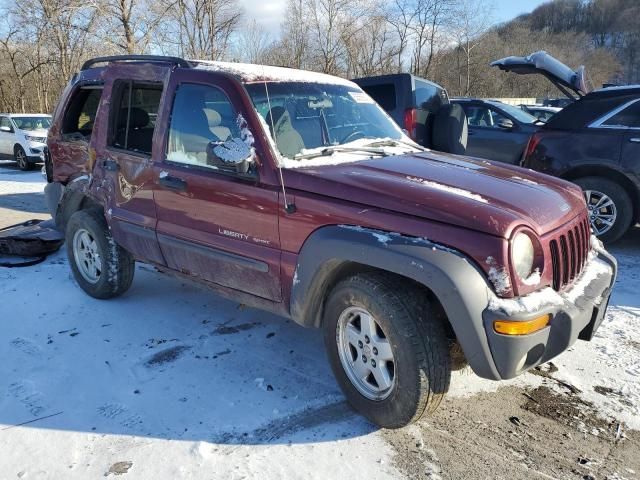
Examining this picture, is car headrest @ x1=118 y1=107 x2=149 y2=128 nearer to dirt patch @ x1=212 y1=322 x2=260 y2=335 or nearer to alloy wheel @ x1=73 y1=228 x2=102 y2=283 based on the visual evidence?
alloy wheel @ x1=73 y1=228 x2=102 y2=283

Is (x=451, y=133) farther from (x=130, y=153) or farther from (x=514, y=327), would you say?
(x=514, y=327)

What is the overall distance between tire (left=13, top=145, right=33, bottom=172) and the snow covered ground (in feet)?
39.0

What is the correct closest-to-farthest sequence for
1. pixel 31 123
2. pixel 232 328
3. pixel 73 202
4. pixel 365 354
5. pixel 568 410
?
pixel 365 354 → pixel 568 410 → pixel 232 328 → pixel 73 202 → pixel 31 123

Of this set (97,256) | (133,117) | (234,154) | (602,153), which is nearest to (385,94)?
(602,153)

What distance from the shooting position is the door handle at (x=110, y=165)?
4.29m

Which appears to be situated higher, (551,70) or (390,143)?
(551,70)

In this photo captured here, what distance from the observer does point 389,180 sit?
9.54ft

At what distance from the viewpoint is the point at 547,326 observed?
2553 millimetres

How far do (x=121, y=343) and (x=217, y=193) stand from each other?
140 centimetres

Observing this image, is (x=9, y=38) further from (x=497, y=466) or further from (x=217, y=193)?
(x=497, y=466)

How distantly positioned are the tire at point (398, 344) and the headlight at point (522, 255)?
0.48 m

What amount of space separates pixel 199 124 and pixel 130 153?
846mm

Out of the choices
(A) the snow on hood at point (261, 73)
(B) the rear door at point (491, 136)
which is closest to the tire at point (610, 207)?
(B) the rear door at point (491, 136)

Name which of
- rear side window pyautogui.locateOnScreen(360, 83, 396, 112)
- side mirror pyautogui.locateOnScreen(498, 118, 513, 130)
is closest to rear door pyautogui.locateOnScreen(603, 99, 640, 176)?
rear side window pyautogui.locateOnScreen(360, 83, 396, 112)
